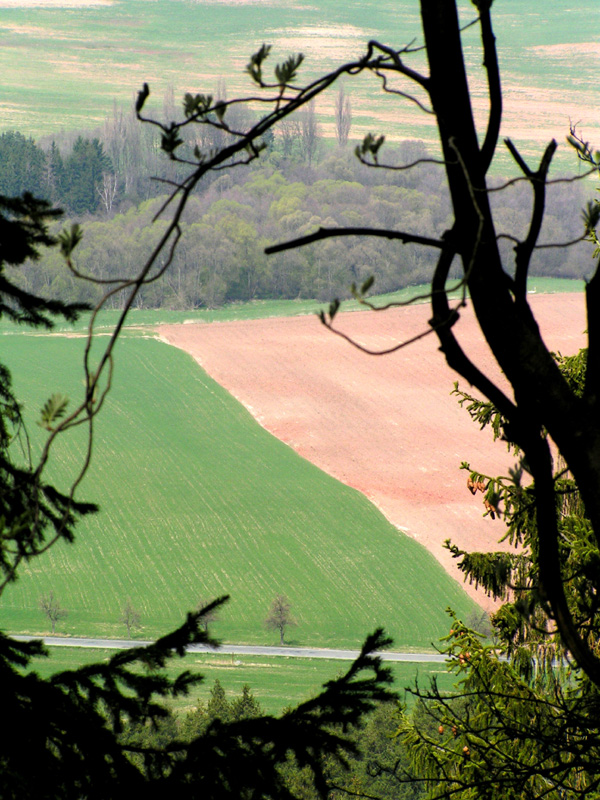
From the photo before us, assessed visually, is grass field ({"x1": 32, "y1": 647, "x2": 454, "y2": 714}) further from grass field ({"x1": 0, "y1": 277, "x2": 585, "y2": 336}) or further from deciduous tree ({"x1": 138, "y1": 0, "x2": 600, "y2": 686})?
grass field ({"x1": 0, "y1": 277, "x2": 585, "y2": 336})

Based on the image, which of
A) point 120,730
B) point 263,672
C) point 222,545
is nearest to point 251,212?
point 222,545

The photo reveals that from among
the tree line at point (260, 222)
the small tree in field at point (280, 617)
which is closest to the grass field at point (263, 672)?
the small tree in field at point (280, 617)

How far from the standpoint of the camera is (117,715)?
3789 mm

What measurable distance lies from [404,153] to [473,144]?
89141 millimetres

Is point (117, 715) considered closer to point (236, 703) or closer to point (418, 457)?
point (236, 703)

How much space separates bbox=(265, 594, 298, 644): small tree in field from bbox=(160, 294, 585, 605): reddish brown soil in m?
6.11

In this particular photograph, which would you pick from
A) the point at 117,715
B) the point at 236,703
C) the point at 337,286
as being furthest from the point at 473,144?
the point at 337,286

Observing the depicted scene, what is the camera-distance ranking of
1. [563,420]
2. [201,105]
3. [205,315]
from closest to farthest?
1. [563,420]
2. [201,105]
3. [205,315]

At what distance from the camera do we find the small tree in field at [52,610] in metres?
28.2

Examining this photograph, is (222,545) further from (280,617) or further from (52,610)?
(52,610)

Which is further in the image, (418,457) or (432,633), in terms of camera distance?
(418,457)

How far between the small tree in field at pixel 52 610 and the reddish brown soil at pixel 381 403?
12999 millimetres

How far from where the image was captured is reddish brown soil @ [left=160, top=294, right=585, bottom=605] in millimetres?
37406

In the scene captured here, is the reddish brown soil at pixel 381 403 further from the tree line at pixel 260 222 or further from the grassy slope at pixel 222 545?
the tree line at pixel 260 222
